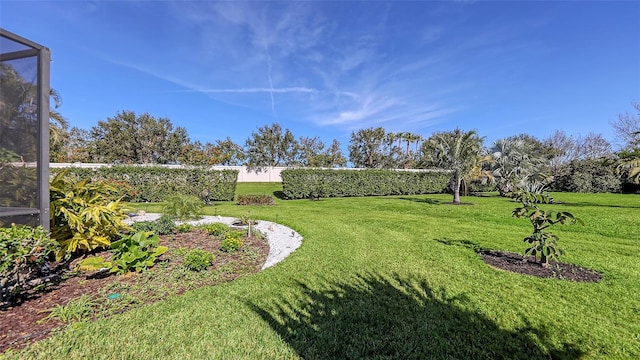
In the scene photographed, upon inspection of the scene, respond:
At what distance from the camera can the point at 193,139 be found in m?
33.3

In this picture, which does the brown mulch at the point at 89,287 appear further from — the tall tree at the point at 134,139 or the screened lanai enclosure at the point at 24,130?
the tall tree at the point at 134,139

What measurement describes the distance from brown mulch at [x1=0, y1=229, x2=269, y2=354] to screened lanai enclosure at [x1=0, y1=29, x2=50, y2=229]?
807 millimetres

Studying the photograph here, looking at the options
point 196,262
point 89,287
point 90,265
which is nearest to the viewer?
point 89,287

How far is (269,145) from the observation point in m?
35.6

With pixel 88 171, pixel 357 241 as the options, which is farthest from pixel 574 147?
pixel 88 171

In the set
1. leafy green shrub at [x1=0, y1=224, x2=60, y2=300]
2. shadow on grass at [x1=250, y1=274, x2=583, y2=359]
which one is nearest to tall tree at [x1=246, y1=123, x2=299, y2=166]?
leafy green shrub at [x1=0, y1=224, x2=60, y2=300]

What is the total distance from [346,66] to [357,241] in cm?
1361

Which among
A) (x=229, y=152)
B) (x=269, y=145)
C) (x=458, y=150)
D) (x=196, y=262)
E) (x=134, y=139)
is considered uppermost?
(x=269, y=145)

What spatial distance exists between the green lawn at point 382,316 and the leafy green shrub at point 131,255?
107 centimetres

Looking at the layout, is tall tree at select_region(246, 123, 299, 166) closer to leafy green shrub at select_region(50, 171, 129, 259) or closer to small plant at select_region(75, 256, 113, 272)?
leafy green shrub at select_region(50, 171, 129, 259)

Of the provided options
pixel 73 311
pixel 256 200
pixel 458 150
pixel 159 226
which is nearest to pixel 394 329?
pixel 73 311

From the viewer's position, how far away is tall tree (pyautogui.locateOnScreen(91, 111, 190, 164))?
27.2m

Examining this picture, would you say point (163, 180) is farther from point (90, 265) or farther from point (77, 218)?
point (90, 265)

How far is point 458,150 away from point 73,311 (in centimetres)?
1392
